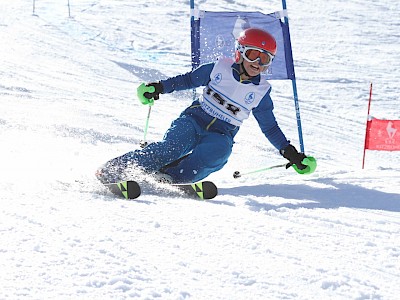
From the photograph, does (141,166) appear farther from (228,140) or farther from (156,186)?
(228,140)

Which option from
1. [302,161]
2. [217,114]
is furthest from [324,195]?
[217,114]

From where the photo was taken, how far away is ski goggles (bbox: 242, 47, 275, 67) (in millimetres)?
4391

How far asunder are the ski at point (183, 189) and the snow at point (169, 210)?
69 mm

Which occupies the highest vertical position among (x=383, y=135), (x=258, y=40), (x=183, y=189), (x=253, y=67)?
(x=258, y=40)

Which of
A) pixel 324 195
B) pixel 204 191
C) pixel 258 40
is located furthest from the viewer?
pixel 258 40

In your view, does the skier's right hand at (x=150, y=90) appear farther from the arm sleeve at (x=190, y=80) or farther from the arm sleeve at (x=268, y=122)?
the arm sleeve at (x=268, y=122)

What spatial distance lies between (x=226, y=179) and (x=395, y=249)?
2720mm

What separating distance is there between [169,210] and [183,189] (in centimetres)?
79

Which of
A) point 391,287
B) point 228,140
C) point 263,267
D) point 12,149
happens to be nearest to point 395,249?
point 391,287

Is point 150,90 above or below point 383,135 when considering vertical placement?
above

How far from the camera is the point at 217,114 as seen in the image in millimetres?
4566

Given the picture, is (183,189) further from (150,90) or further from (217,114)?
(150,90)

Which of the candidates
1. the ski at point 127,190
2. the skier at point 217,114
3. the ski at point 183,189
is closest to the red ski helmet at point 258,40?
the skier at point 217,114

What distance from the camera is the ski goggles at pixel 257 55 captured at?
173 inches
